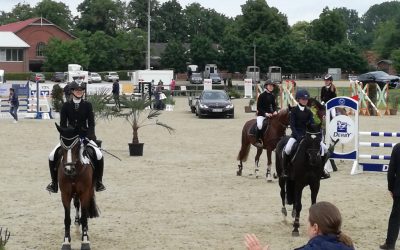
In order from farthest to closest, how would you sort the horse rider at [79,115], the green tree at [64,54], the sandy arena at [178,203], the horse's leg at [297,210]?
the green tree at [64,54] < the horse's leg at [297,210] < the sandy arena at [178,203] < the horse rider at [79,115]

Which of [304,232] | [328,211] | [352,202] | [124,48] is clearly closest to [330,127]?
[352,202]

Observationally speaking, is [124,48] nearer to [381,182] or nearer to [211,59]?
[211,59]

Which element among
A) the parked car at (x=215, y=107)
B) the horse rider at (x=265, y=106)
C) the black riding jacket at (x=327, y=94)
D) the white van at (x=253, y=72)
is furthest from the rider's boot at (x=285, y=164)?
the white van at (x=253, y=72)

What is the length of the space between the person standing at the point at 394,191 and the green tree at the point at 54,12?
120 metres

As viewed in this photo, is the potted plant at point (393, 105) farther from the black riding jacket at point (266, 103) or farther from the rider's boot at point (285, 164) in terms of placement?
the rider's boot at point (285, 164)

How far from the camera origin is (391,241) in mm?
10164

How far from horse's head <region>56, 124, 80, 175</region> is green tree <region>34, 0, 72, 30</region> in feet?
390

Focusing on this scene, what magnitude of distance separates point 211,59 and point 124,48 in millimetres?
12807

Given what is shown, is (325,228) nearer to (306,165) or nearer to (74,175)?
(74,175)

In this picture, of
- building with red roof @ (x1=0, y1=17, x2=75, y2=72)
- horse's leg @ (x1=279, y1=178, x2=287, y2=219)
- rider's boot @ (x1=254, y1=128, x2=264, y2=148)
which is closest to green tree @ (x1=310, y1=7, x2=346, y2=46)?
building with red roof @ (x1=0, y1=17, x2=75, y2=72)

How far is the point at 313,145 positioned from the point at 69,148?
388 cm

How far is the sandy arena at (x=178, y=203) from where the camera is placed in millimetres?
11047

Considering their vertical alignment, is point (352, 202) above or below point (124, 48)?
below

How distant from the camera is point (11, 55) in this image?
3883 inches
